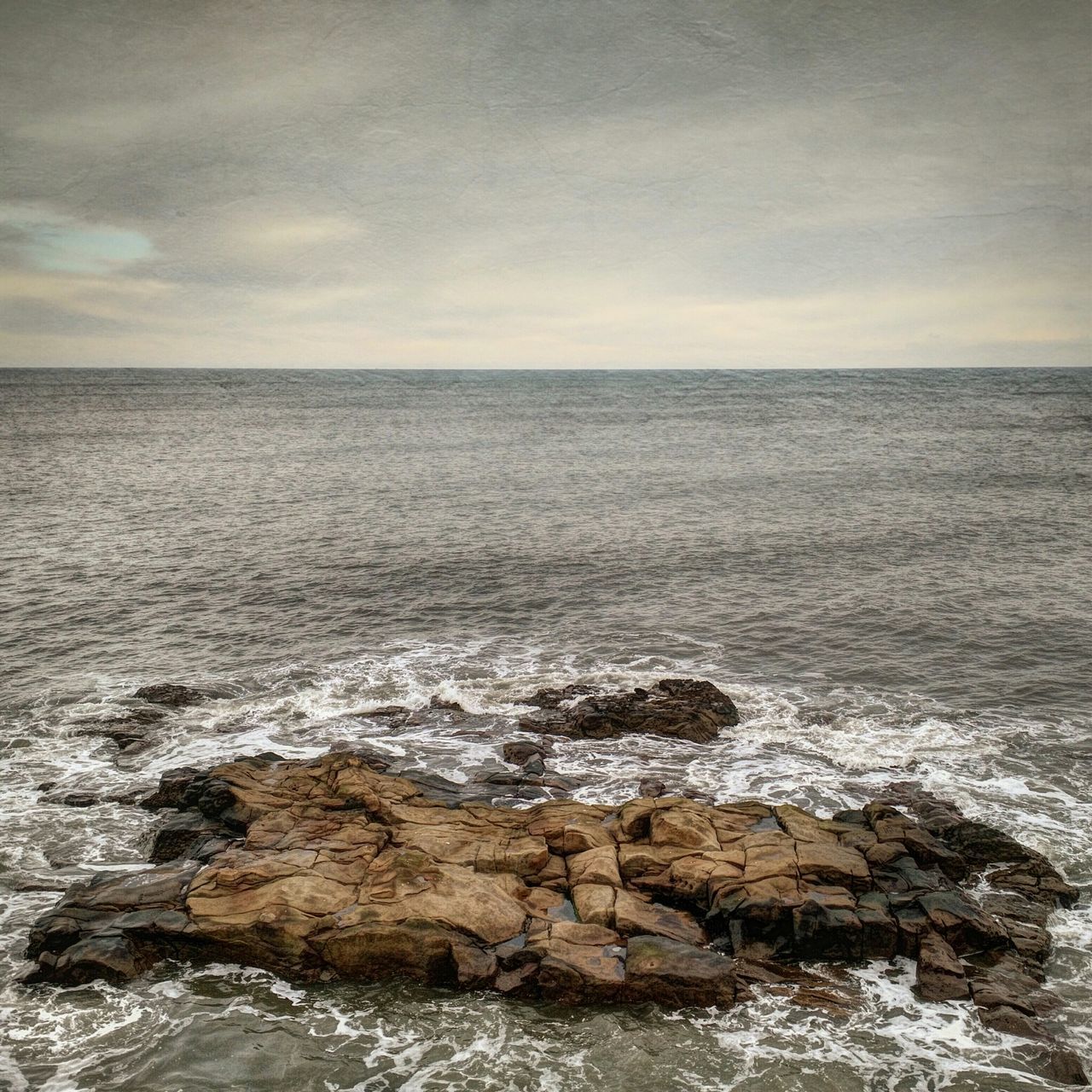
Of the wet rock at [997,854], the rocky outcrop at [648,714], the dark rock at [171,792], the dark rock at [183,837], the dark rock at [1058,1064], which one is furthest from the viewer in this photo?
the rocky outcrop at [648,714]

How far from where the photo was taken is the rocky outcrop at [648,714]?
27719 millimetres

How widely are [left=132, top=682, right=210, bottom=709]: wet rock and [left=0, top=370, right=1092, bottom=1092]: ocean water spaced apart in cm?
82

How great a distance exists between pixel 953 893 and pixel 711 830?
207 inches

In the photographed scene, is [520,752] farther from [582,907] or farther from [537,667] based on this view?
[582,907]

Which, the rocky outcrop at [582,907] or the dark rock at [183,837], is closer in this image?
the rocky outcrop at [582,907]

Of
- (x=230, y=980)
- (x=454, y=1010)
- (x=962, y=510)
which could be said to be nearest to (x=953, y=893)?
(x=454, y=1010)

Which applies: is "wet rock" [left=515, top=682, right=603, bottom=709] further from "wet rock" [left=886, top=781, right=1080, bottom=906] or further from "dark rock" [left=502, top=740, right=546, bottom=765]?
"wet rock" [left=886, top=781, right=1080, bottom=906]

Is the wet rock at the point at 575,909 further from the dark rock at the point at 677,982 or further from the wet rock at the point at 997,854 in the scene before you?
the wet rock at the point at 997,854

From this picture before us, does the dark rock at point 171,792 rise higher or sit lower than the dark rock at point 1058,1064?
higher

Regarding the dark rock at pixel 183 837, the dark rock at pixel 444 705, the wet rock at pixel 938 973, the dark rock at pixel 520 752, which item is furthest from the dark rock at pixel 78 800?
the wet rock at pixel 938 973

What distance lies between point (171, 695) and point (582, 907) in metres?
18.8

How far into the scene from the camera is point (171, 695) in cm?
2992

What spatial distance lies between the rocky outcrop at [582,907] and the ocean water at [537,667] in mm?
562

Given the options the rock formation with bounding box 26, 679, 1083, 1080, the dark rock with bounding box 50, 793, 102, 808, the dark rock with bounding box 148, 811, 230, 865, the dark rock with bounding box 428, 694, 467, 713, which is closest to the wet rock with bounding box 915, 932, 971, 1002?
the rock formation with bounding box 26, 679, 1083, 1080
